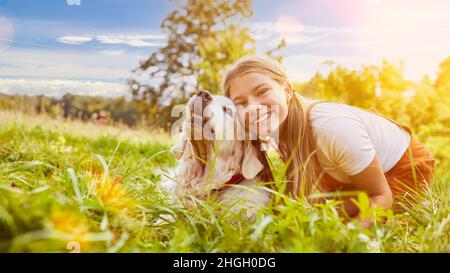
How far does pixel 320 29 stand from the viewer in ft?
7.63

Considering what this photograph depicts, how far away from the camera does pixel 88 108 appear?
4.89 meters

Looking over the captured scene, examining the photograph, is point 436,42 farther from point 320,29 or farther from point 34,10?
point 34,10

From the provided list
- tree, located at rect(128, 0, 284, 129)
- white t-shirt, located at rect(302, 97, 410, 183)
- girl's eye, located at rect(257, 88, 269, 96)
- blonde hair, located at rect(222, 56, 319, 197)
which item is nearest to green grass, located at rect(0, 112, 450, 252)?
white t-shirt, located at rect(302, 97, 410, 183)

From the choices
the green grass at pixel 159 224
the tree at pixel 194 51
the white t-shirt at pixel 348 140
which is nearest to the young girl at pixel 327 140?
the white t-shirt at pixel 348 140

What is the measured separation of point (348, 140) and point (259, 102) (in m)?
0.40

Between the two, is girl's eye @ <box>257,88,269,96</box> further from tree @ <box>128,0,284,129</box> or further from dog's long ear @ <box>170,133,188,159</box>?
tree @ <box>128,0,284,129</box>

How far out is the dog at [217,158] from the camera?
1.94m

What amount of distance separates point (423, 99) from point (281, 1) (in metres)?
2.59

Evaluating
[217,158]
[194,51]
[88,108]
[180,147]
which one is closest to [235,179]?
[217,158]

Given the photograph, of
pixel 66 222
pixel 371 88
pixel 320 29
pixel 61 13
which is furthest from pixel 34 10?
pixel 371 88

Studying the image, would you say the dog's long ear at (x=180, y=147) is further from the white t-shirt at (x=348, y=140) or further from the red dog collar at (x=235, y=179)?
the white t-shirt at (x=348, y=140)

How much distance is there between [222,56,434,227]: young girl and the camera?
2.03 metres

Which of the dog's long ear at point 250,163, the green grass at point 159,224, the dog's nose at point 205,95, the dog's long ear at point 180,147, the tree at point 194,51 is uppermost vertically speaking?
the tree at point 194,51

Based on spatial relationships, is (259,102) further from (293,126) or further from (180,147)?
(180,147)
